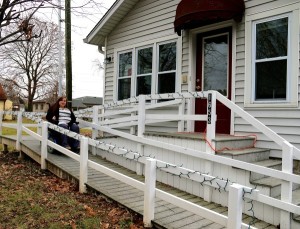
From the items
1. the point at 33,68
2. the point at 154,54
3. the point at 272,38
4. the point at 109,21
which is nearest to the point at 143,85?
the point at 154,54

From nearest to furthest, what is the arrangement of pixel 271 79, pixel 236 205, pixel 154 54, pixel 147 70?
pixel 236 205
pixel 271 79
pixel 154 54
pixel 147 70

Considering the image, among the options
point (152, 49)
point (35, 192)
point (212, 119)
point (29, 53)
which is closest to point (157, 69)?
point (152, 49)

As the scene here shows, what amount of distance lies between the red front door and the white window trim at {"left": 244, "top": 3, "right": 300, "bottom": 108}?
21.2 inches

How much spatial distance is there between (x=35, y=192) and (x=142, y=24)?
543 centimetres

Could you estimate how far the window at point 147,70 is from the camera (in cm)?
810

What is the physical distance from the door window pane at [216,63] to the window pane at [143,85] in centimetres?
189

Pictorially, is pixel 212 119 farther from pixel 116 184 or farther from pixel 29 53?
pixel 29 53

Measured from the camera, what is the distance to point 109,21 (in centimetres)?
944

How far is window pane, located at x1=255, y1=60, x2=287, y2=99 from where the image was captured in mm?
5793

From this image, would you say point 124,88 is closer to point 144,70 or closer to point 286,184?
point 144,70

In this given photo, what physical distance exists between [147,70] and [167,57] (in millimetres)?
815

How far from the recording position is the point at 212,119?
5.14 meters

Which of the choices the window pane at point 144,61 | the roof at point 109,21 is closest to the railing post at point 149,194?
the window pane at point 144,61

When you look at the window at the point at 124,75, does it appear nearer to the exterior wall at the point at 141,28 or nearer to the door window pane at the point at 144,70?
the exterior wall at the point at 141,28
